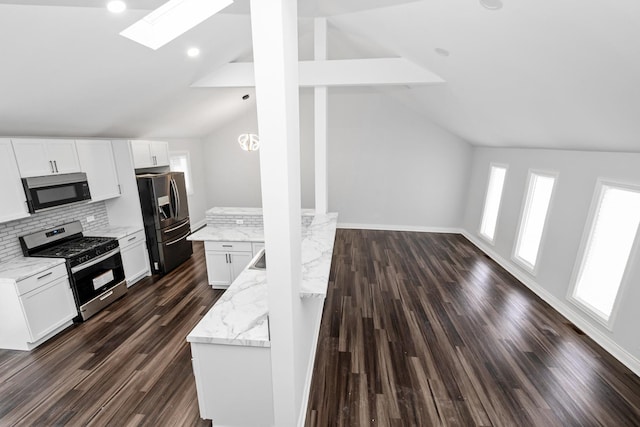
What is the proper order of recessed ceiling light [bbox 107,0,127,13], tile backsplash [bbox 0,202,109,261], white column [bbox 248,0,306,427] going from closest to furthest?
white column [bbox 248,0,306,427] → recessed ceiling light [bbox 107,0,127,13] → tile backsplash [bbox 0,202,109,261]

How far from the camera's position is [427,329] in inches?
123

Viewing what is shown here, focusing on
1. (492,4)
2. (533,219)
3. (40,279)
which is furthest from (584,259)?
(40,279)

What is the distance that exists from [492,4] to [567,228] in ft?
9.51

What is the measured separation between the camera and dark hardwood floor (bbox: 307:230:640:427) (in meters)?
2.15

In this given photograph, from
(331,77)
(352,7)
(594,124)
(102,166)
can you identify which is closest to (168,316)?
(102,166)

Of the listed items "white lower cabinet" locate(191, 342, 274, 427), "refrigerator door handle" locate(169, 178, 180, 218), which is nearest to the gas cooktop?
"refrigerator door handle" locate(169, 178, 180, 218)

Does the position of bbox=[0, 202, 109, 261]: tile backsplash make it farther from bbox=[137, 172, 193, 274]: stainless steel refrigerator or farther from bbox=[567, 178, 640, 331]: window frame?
bbox=[567, 178, 640, 331]: window frame

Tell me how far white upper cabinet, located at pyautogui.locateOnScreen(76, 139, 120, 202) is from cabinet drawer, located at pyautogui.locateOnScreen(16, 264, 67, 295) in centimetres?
103

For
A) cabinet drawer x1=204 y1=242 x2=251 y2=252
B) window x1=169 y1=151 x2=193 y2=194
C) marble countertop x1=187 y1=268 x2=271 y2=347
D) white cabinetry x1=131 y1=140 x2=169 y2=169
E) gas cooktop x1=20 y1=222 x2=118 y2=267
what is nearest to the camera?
marble countertop x1=187 y1=268 x2=271 y2=347

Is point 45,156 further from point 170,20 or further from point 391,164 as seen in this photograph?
point 391,164

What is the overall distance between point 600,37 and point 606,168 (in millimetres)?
1944

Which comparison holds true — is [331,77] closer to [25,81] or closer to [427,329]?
[25,81]

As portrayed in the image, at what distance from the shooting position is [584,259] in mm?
3121

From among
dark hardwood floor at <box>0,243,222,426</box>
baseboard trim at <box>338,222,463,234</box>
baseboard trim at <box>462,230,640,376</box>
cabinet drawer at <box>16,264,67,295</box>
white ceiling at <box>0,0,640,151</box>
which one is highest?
white ceiling at <box>0,0,640,151</box>
